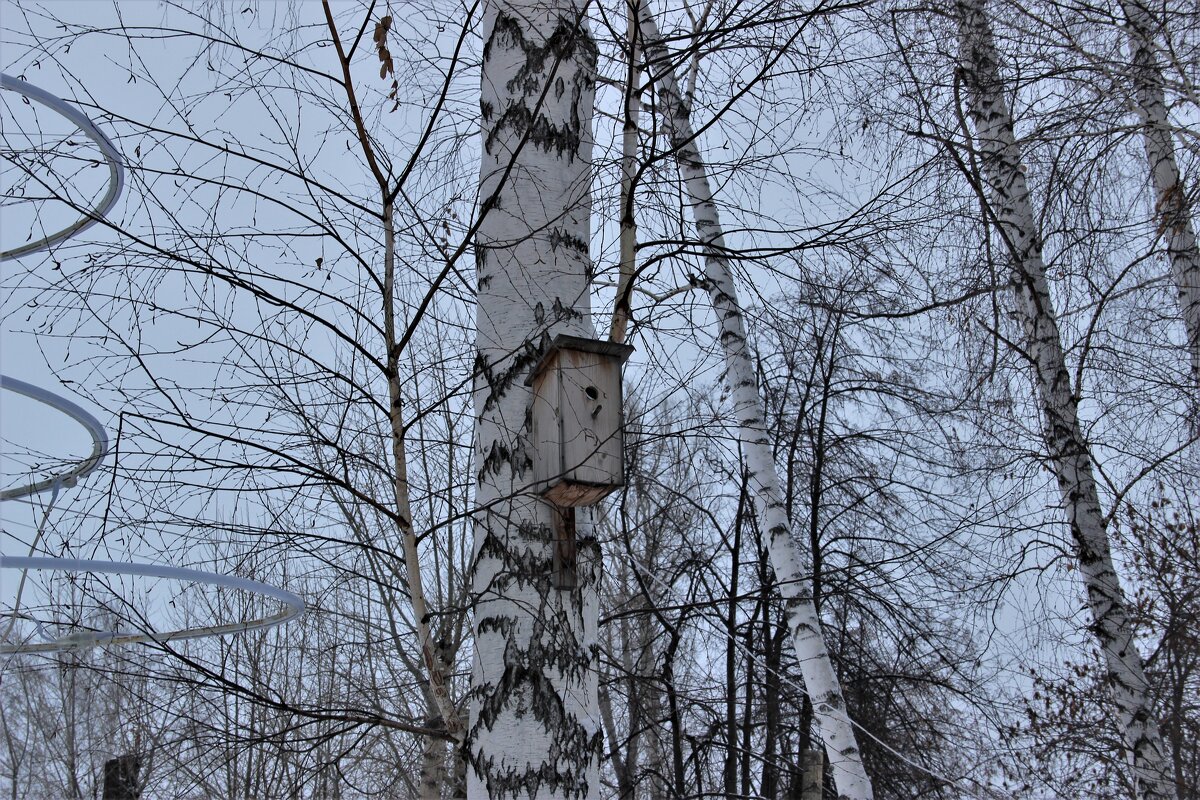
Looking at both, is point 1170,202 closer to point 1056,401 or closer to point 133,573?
point 1056,401

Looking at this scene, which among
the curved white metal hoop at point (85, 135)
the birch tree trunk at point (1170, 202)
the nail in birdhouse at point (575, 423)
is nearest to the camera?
the nail in birdhouse at point (575, 423)

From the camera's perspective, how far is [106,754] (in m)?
11.7

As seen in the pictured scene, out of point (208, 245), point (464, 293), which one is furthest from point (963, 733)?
point (208, 245)

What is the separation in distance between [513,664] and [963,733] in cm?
626

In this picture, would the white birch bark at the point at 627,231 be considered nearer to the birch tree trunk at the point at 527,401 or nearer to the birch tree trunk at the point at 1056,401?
the birch tree trunk at the point at 527,401

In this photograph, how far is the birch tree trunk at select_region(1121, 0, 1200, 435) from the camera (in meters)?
4.28

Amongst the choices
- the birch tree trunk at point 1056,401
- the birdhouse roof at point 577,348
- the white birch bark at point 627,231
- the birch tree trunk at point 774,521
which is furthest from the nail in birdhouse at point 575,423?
the birch tree trunk at point 1056,401

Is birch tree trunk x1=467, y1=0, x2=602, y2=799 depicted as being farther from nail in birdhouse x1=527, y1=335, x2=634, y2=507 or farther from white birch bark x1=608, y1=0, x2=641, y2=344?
white birch bark x1=608, y1=0, x2=641, y2=344

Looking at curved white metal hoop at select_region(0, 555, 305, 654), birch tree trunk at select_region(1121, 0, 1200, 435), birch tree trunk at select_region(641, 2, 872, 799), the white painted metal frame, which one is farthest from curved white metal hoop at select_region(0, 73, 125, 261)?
birch tree trunk at select_region(1121, 0, 1200, 435)

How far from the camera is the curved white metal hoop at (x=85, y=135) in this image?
2336 millimetres

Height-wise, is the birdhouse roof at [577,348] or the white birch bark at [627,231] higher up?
the white birch bark at [627,231]

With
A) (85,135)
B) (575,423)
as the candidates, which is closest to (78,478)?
(85,135)

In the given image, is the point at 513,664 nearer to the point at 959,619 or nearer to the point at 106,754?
the point at 959,619

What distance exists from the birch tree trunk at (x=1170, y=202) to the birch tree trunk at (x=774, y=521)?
1.90 metres
